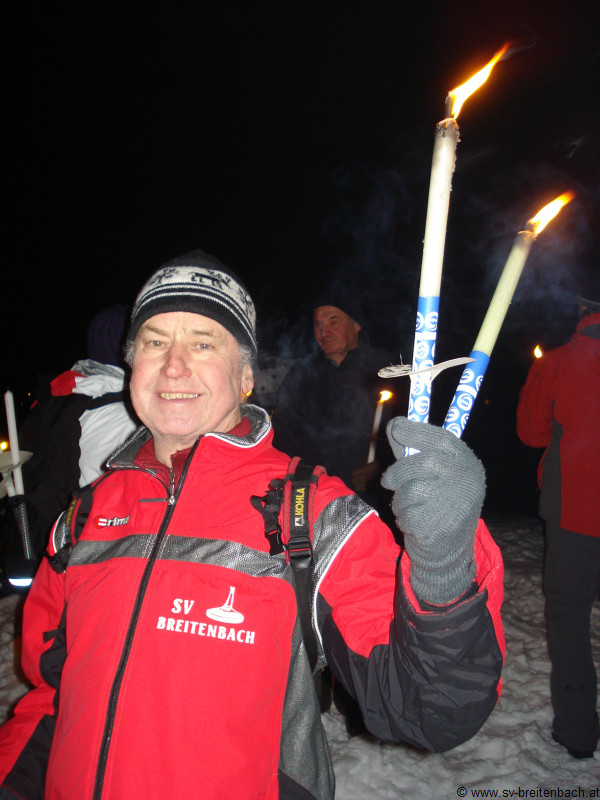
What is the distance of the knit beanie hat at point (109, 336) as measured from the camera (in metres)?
3.27

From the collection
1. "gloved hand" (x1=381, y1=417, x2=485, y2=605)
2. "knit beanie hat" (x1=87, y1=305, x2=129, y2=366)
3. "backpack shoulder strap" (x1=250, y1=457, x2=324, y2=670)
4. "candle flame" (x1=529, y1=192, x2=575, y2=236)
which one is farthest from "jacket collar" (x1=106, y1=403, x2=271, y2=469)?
"knit beanie hat" (x1=87, y1=305, x2=129, y2=366)

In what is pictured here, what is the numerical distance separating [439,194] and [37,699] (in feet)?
7.20

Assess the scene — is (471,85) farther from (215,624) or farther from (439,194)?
(215,624)

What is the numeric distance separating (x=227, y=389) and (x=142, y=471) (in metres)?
0.48

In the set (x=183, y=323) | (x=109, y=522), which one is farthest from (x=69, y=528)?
(x=183, y=323)

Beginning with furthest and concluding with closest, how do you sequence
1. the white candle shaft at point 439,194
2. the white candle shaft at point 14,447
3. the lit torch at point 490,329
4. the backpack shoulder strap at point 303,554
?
the white candle shaft at point 14,447 < the backpack shoulder strap at point 303,554 < the lit torch at point 490,329 < the white candle shaft at point 439,194

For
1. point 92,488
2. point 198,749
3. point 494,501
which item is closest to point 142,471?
point 92,488

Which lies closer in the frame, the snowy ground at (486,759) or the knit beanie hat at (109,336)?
the snowy ground at (486,759)

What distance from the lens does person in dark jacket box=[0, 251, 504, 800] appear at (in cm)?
113

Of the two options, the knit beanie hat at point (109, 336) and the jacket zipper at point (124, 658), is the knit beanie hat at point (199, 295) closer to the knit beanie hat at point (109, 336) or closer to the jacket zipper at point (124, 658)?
the jacket zipper at point (124, 658)

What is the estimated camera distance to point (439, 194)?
1.02 m

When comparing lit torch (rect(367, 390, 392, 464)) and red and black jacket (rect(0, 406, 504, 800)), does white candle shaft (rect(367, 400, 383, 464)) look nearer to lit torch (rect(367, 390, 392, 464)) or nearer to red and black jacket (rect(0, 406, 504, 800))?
lit torch (rect(367, 390, 392, 464))

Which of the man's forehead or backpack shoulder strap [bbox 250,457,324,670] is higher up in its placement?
the man's forehead

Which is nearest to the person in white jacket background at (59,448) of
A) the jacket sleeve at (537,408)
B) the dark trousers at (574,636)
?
the jacket sleeve at (537,408)
